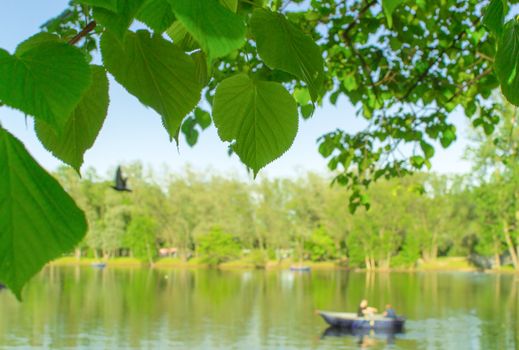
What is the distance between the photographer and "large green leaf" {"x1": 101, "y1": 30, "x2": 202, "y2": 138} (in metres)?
0.32

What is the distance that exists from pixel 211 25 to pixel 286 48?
0.31 ft

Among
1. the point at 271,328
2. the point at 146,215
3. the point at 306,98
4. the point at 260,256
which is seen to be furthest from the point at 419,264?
the point at 306,98

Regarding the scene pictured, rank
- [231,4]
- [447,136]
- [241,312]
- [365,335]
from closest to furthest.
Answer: [231,4], [447,136], [365,335], [241,312]

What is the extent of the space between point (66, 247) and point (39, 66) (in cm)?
8

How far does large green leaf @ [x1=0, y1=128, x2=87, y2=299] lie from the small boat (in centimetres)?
1861

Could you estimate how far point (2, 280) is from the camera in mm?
214

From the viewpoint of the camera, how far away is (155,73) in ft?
1.06

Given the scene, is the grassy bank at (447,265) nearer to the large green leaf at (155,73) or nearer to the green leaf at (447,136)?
the green leaf at (447,136)

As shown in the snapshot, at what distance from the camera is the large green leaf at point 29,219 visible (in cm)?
21

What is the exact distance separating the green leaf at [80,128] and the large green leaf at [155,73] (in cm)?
3

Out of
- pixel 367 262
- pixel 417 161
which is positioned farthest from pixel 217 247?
pixel 417 161

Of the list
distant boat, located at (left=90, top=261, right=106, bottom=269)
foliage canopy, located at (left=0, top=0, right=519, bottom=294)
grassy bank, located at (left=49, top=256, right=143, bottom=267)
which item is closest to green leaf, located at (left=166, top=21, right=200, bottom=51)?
foliage canopy, located at (left=0, top=0, right=519, bottom=294)

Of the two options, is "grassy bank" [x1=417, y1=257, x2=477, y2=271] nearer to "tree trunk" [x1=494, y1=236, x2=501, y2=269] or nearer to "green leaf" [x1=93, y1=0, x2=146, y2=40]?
"tree trunk" [x1=494, y1=236, x2=501, y2=269]

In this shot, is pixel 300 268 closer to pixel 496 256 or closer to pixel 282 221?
pixel 282 221
